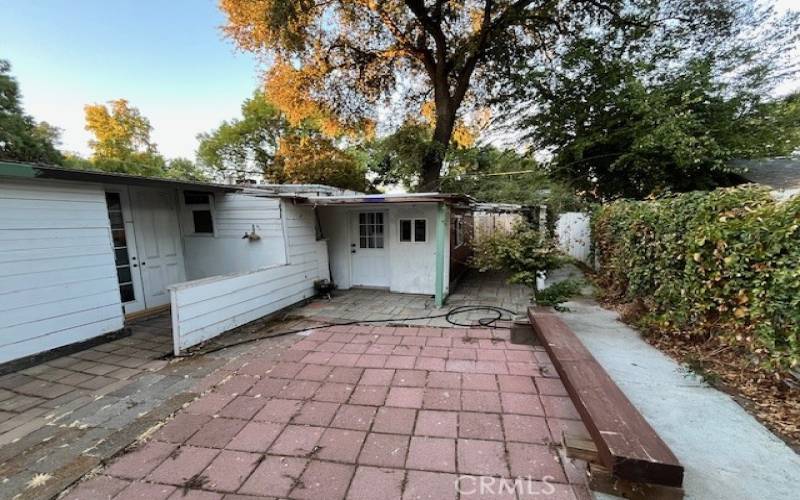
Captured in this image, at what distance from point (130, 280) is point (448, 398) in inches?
219

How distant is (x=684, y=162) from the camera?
693 cm

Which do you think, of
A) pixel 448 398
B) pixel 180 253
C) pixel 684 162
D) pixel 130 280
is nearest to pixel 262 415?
pixel 448 398

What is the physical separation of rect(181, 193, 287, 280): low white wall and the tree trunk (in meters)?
5.09

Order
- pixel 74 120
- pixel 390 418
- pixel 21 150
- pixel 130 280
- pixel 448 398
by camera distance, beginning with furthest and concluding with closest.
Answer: pixel 74 120 < pixel 21 150 < pixel 130 280 < pixel 448 398 < pixel 390 418

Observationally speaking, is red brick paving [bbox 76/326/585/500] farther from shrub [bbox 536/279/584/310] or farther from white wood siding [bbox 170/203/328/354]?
shrub [bbox 536/279/584/310]

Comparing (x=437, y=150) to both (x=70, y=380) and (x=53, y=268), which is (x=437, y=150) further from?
(x=70, y=380)

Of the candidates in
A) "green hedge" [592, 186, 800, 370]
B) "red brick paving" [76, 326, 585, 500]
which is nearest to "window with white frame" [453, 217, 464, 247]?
"green hedge" [592, 186, 800, 370]

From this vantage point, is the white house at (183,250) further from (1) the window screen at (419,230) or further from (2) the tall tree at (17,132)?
(2) the tall tree at (17,132)

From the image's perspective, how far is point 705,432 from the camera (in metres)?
2.17

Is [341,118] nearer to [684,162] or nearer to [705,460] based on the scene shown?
[684,162]

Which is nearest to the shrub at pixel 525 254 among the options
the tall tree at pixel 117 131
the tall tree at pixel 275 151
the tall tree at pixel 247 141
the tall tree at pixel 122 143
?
the tall tree at pixel 275 151

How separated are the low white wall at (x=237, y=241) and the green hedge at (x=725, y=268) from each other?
5.74 m

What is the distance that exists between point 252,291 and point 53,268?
2.20 meters

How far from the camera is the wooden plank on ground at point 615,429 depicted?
1.46m
